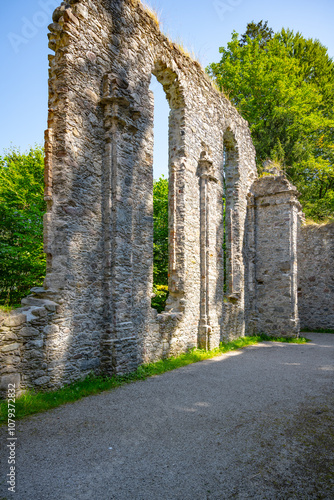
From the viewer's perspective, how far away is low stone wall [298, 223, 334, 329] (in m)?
13.3

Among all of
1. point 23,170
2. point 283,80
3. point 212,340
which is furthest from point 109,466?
point 283,80

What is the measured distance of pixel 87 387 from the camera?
5.10 m

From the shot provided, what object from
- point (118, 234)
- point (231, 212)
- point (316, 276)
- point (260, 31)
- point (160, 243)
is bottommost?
point (316, 276)

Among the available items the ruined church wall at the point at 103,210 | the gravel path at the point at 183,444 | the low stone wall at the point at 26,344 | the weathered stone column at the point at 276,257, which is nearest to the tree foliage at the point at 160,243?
the weathered stone column at the point at 276,257

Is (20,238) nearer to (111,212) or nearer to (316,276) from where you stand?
(111,212)

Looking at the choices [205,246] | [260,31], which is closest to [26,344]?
[205,246]

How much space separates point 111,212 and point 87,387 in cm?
276

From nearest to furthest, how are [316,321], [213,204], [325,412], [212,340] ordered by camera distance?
[325,412] < [212,340] < [213,204] < [316,321]

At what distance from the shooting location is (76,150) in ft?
18.1

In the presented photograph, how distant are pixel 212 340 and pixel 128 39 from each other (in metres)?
6.72

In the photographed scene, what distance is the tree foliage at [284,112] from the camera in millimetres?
18344

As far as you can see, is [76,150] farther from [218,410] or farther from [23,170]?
[23,170]

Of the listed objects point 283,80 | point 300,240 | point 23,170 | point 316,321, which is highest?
point 283,80

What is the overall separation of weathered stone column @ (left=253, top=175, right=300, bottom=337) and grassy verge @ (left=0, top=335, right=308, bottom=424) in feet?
13.4
